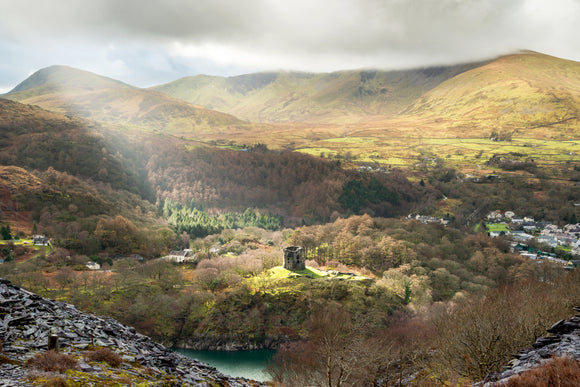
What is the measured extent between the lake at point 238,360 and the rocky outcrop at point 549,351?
37719 mm

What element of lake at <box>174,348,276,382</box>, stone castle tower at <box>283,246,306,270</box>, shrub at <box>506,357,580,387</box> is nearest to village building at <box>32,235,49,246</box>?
lake at <box>174,348,276,382</box>

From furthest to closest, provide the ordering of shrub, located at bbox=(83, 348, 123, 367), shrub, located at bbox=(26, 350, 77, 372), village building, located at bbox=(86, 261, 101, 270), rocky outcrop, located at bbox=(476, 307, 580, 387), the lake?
village building, located at bbox=(86, 261, 101, 270) → the lake → shrub, located at bbox=(83, 348, 123, 367) → rocky outcrop, located at bbox=(476, 307, 580, 387) → shrub, located at bbox=(26, 350, 77, 372)

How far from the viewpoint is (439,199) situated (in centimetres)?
13888

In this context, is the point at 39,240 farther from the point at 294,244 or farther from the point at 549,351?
the point at 549,351

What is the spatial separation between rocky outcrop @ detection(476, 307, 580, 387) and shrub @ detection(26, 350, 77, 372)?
15316 millimetres

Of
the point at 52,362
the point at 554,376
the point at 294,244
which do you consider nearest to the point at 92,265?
the point at 294,244

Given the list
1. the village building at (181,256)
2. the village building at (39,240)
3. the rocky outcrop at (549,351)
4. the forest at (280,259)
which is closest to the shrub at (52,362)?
the rocky outcrop at (549,351)

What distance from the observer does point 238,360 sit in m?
50.1

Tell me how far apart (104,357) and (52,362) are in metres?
2.07

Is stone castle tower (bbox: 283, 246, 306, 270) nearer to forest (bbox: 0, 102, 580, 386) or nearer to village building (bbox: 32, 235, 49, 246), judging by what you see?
forest (bbox: 0, 102, 580, 386)

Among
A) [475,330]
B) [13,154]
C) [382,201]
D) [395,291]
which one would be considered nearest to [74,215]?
[13,154]

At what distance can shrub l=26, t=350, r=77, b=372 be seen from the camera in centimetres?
1072

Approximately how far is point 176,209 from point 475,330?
12287 cm

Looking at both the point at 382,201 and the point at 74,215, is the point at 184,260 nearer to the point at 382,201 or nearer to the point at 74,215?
the point at 74,215
